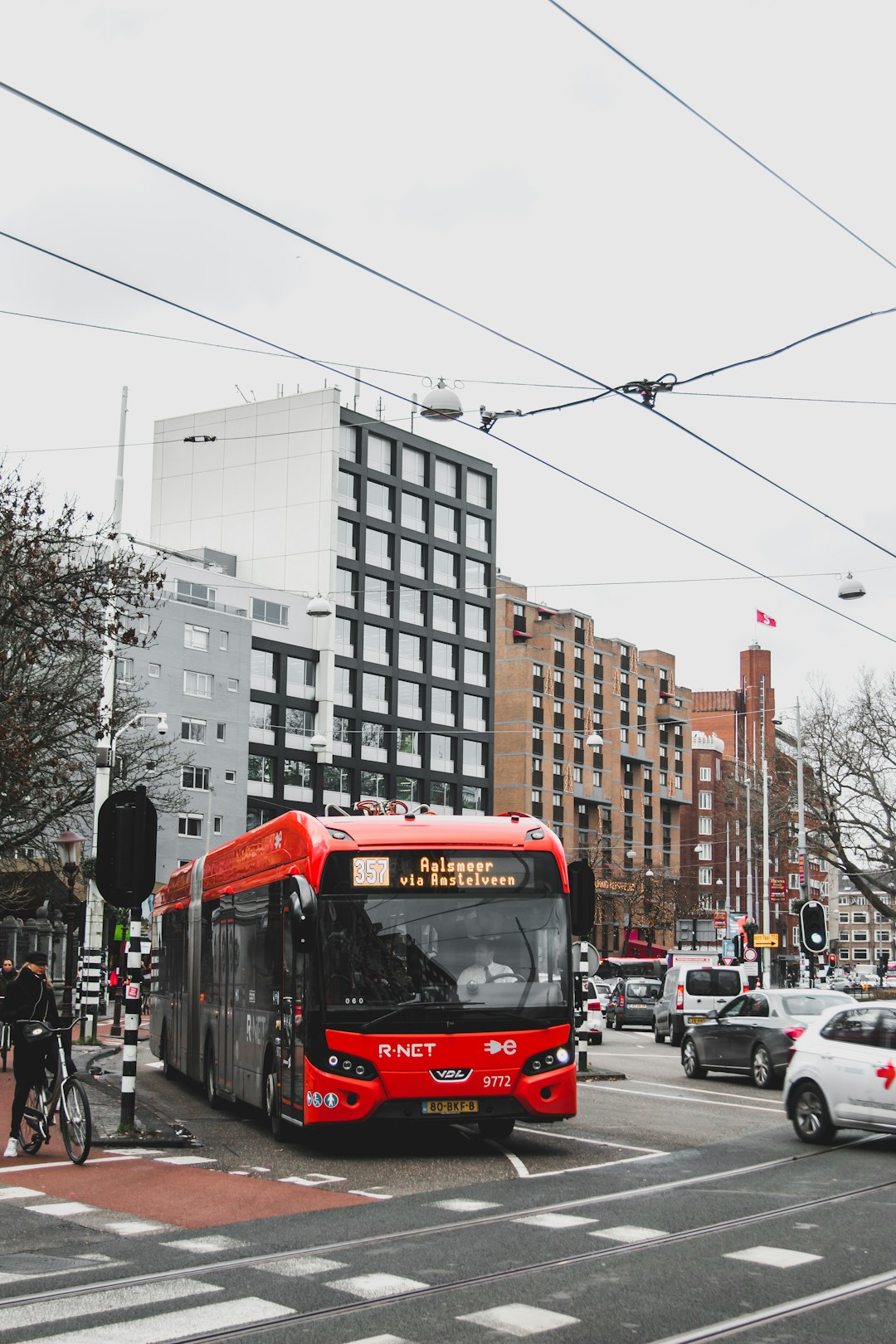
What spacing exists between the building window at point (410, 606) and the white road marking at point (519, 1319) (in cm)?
7851

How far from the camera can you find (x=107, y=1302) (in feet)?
26.8

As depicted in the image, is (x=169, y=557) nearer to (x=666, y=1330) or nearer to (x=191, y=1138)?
(x=191, y=1138)

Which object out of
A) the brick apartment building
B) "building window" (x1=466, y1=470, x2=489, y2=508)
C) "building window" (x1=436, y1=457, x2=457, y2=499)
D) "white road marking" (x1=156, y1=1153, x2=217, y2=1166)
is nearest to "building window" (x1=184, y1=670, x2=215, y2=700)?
"building window" (x1=436, y1=457, x2=457, y2=499)

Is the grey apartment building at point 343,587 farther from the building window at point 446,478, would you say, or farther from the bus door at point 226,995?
the bus door at point 226,995

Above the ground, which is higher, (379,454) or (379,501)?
(379,454)

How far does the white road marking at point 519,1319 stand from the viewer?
299 inches

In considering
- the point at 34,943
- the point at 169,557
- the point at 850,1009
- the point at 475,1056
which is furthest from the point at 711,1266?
the point at 169,557

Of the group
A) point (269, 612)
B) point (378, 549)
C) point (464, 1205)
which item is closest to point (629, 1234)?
point (464, 1205)

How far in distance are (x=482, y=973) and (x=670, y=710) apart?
101m

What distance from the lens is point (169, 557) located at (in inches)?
3113

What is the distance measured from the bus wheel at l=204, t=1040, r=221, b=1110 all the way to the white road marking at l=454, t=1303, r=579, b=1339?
11739 millimetres

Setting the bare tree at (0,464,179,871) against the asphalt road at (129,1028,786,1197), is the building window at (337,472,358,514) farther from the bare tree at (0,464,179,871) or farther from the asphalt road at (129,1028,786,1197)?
the asphalt road at (129,1028,786,1197)

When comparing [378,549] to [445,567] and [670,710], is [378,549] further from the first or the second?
[670,710]

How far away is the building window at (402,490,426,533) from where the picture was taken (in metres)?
86.9
